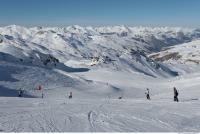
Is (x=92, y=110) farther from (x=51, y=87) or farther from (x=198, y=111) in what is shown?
(x=51, y=87)

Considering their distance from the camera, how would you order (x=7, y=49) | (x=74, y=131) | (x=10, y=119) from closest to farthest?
(x=74, y=131) < (x=10, y=119) < (x=7, y=49)

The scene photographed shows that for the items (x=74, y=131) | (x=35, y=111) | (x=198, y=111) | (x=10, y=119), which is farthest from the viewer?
(x=198, y=111)

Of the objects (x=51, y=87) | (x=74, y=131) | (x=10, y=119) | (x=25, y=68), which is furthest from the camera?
(x=25, y=68)

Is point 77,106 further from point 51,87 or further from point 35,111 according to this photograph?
point 51,87

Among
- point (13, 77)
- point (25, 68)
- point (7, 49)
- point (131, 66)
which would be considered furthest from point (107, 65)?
point (13, 77)

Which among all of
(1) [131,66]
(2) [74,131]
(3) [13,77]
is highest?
(1) [131,66]

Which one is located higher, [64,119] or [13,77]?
[13,77]

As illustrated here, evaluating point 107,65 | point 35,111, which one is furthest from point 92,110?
point 107,65

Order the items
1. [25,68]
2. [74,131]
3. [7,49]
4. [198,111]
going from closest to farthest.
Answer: [74,131] < [198,111] < [25,68] < [7,49]

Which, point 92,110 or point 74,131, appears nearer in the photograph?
point 74,131
